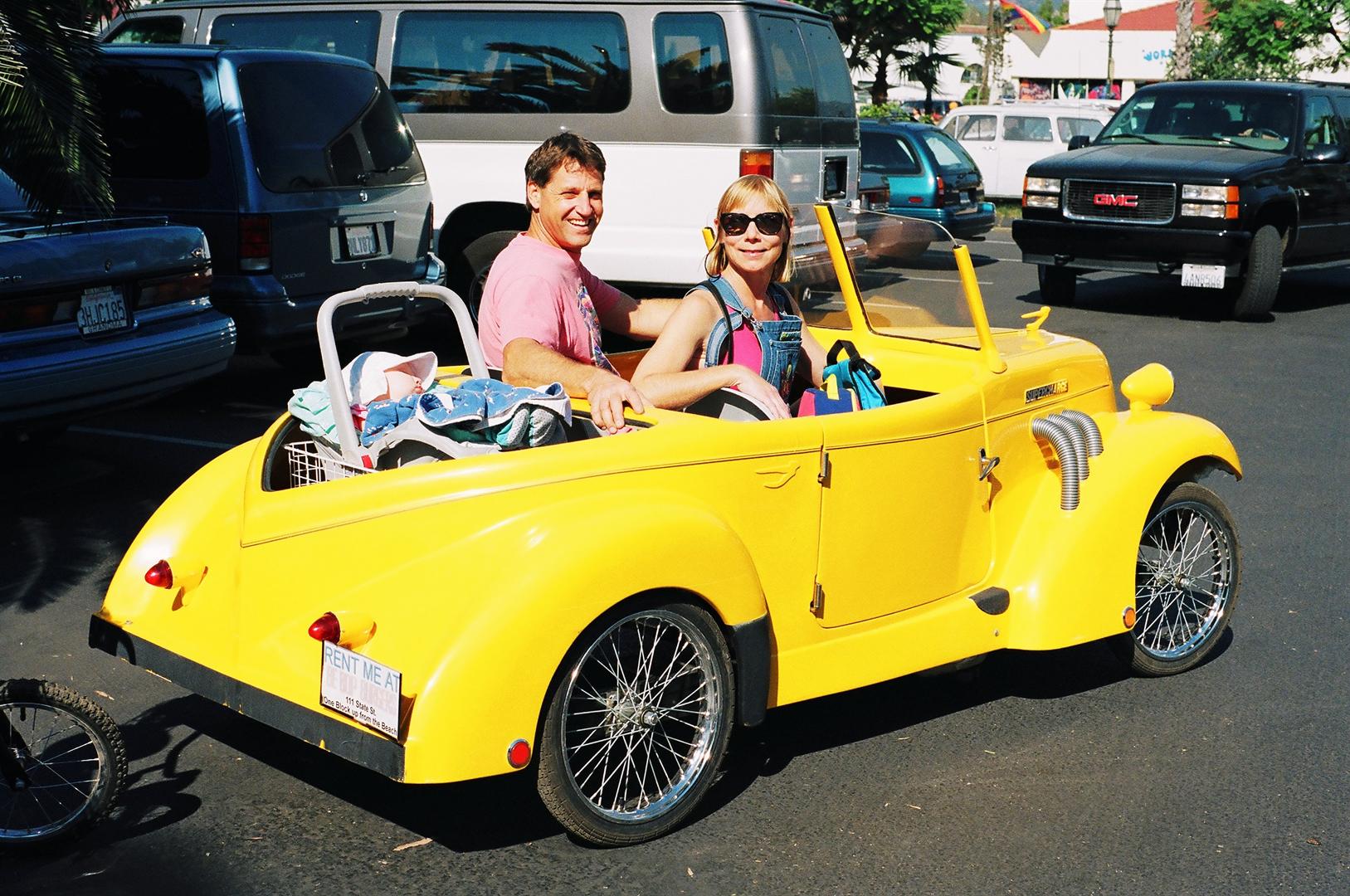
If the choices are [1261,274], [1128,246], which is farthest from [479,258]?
[1261,274]

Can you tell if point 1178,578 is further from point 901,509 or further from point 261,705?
point 261,705

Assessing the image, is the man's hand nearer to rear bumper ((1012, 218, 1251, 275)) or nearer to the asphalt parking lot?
the asphalt parking lot

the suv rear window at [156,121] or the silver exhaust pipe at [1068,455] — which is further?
the suv rear window at [156,121]

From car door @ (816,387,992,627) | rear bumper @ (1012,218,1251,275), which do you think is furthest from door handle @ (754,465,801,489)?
rear bumper @ (1012,218,1251,275)

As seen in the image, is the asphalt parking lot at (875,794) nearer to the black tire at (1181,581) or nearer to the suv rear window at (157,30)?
the black tire at (1181,581)

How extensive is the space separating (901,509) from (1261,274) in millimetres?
9889

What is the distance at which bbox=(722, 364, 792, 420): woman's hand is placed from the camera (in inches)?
158

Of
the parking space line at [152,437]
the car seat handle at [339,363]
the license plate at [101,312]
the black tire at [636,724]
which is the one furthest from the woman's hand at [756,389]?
the parking space line at [152,437]

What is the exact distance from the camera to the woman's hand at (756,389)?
13.2ft

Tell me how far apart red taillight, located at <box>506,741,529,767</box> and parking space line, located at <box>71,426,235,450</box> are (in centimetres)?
467

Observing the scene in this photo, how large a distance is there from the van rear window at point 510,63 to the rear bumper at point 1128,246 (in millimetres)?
4841

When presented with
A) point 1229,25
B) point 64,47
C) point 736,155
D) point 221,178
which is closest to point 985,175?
point 1229,25

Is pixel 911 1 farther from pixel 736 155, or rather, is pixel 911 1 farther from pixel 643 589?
pixel 643 589

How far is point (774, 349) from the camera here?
4.41m
